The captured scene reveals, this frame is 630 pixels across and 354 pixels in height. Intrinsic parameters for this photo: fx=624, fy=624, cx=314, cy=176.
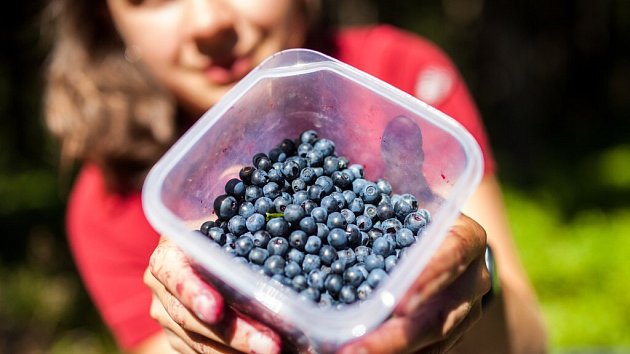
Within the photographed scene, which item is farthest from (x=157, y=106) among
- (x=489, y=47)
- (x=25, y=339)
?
(x=489, y=47)

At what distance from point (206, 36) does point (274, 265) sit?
57cm

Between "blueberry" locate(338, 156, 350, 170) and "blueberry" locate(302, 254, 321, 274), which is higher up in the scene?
"blueberry" locate(338, 156, 350, 170)

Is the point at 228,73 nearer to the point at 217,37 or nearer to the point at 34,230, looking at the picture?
the point at 217,37

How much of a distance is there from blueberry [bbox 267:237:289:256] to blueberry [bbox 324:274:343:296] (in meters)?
0.06

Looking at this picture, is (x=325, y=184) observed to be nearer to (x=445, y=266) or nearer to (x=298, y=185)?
(x=298, y=185)

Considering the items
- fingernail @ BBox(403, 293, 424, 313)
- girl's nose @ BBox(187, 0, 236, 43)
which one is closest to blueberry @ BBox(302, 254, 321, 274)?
fingernail @ BBox(403, 293, 424, 313)

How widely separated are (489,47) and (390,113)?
2.34 meters

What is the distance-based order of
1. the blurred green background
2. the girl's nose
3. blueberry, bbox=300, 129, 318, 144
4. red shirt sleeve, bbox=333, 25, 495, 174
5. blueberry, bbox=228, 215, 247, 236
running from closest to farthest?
blueberry, bbox=228, 215, 247, 236 → blueberry, bbox=300, 129, 318, 144 → the girl's nose → red shirt sleeve, bbox=333, 25, 495, 174 → the blurred green background

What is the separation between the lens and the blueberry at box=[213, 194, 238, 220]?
2.31ft

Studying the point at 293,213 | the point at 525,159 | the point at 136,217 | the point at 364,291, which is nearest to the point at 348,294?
the point at 364,291

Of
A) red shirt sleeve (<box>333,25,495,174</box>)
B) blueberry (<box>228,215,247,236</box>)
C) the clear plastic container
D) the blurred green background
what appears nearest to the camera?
the clear plastic container

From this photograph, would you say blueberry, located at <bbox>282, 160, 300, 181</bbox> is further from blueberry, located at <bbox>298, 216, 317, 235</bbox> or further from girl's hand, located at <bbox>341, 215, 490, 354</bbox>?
girl's hand, located at <bbox>341, 215, 490, 354</bbox>

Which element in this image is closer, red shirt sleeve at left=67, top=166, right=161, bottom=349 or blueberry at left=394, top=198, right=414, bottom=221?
blueberry at left=394, top=198, right=414, bottom=221

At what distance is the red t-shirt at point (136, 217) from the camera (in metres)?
1.30
